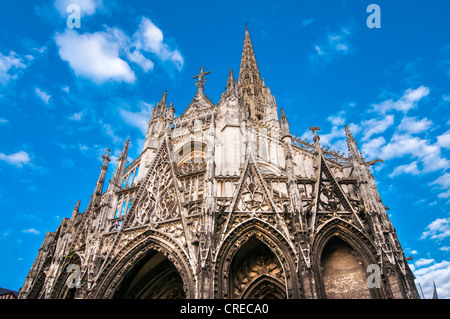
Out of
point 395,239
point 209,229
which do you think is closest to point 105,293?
point 209,229

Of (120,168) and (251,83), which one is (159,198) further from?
(251,83)

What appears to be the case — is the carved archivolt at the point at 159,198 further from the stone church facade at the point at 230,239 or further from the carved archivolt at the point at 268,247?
the carved archivolt at the point at 268,247

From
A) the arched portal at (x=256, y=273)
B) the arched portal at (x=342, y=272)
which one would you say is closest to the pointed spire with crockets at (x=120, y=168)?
the arched portal at (x=256, y=273)

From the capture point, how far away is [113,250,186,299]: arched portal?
13648 millimetres

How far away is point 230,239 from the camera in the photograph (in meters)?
11.9

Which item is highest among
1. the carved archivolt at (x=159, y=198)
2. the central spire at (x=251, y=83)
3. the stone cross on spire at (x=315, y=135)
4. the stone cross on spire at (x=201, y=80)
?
the central spire at (x=251, y=83)

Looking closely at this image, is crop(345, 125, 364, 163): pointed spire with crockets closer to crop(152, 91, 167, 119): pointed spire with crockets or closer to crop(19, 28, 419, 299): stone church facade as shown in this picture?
crop(19, 28, 419, 299): stone church facade

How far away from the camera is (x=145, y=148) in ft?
71.4

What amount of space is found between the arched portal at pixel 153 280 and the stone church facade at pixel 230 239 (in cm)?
5

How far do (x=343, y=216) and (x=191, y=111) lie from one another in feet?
51.6

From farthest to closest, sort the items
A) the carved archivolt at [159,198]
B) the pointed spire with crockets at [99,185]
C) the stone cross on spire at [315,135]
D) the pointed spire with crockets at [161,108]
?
1. the pointed spire with crockets at [161,108]
2. the pointed spire with crockets at [99,185]
3. the stone cross on spire at [315,135]
4. the carved archivolt at [159,198]

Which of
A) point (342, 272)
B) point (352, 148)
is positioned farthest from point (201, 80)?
point (342, 272)

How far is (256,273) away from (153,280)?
15.5 ft

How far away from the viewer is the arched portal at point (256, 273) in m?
12.5
